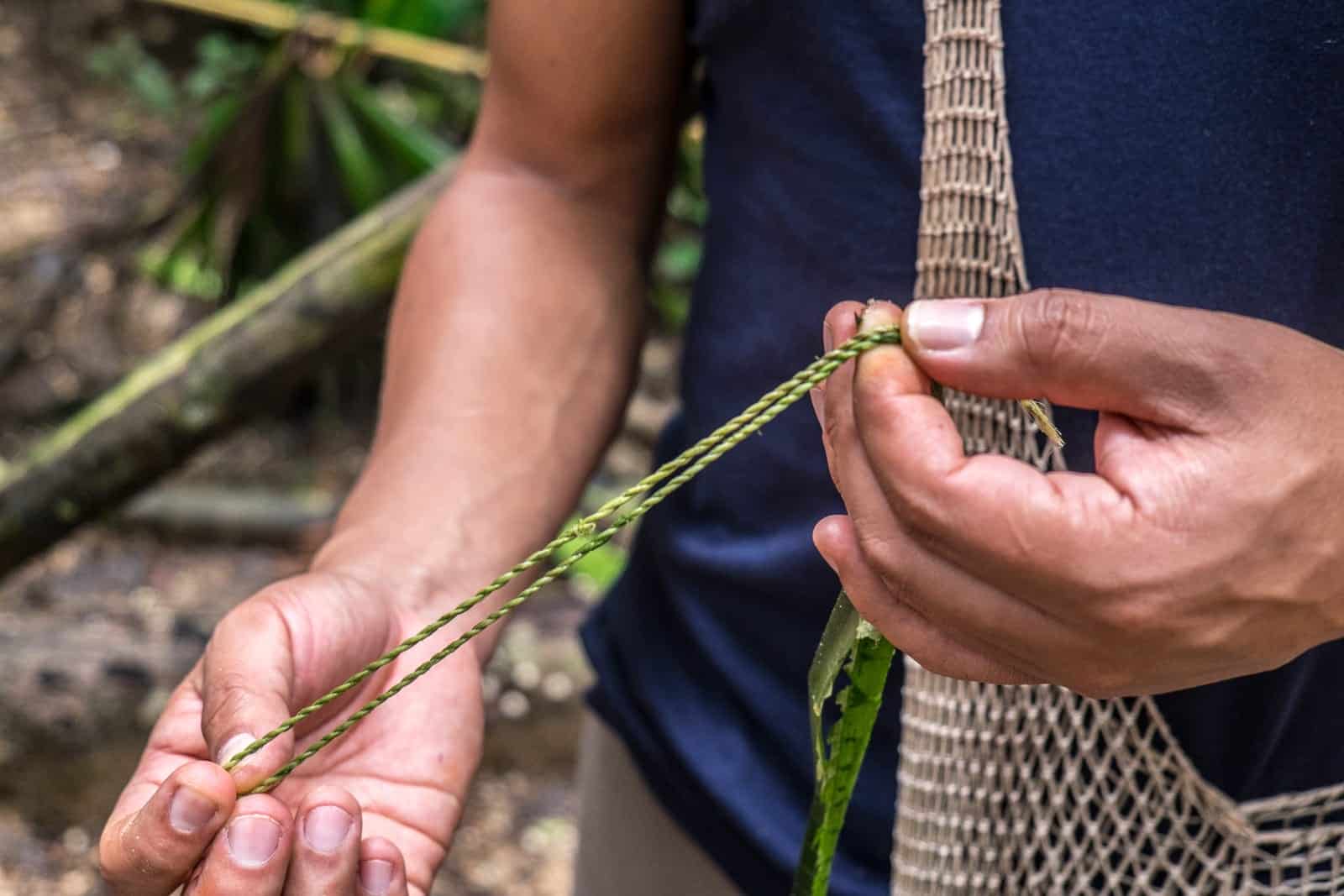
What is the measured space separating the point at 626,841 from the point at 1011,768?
0.39 metres

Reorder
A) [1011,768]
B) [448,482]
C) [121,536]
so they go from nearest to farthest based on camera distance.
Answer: [1011,768]
[448,482]
[121,536]

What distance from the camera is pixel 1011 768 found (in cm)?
77

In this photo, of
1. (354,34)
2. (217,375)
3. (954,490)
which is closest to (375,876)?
(954,490)

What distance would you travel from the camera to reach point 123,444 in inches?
60.0

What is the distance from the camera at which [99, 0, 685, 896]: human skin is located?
654mm

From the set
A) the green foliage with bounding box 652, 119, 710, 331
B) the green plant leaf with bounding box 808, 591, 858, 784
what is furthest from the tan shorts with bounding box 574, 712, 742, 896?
the green foliage with bounding box 652, 119, 710, 331

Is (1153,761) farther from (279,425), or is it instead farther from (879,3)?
(279,425)

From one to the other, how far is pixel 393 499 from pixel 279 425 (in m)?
2.34

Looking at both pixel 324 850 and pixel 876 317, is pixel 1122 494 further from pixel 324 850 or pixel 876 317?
pixel 324 850

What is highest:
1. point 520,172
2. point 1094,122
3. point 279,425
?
point 1094,122

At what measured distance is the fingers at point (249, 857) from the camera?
24.8 inches

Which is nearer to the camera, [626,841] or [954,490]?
[954,490]

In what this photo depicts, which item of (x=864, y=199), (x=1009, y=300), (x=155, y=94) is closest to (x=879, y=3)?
(x=864, y=199)

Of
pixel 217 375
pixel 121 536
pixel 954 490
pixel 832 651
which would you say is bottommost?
pixel 121 536
